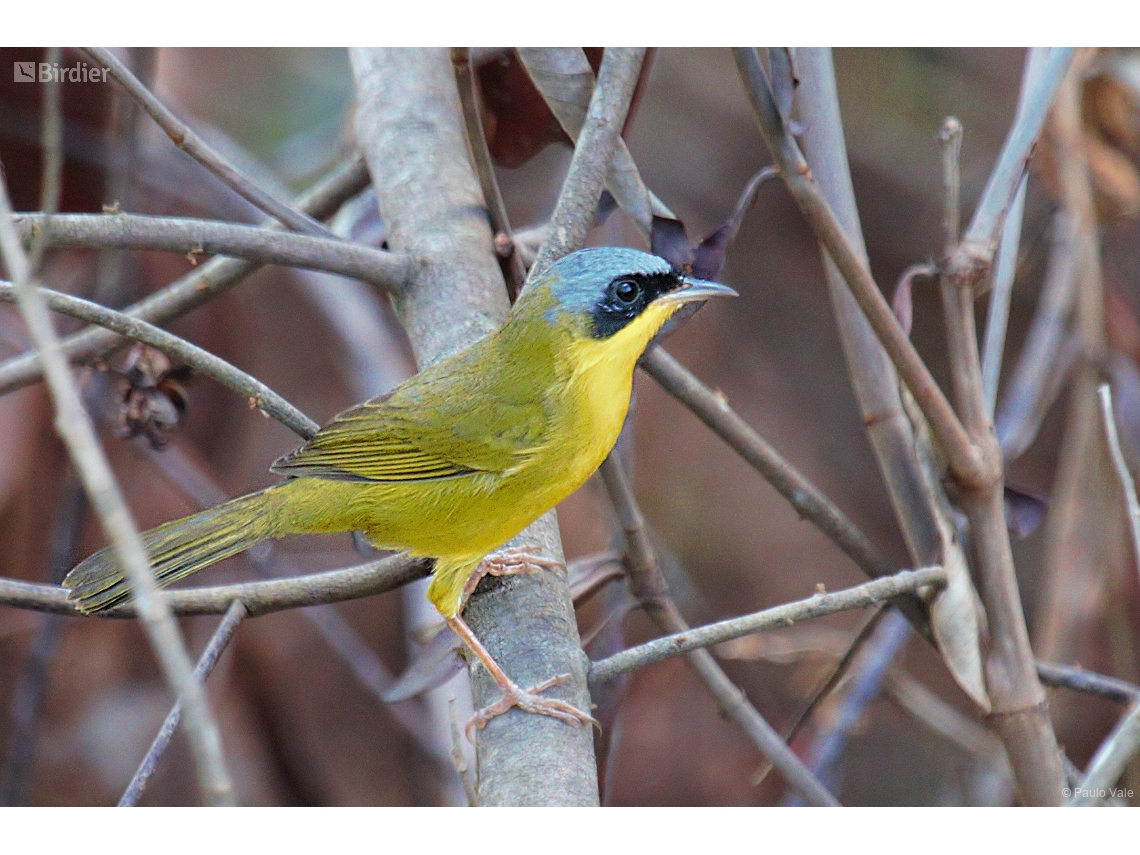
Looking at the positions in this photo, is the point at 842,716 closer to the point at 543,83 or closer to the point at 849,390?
the point at 543,83

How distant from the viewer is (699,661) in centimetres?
270

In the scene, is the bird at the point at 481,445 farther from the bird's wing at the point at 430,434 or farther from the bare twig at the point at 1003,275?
the bare twig at the point at 1003,275

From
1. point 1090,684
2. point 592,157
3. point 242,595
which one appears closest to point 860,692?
point 1090,684

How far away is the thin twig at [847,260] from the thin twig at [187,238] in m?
0.96

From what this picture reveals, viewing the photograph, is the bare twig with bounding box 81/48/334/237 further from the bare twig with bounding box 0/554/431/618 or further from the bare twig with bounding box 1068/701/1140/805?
the bare twig with bounding box 1068/701/1140/805

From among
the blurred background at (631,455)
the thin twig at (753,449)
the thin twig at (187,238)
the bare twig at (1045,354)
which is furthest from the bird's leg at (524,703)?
the bare twig at (1045,354)

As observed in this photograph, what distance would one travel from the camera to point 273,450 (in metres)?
4.28

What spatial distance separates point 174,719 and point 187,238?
0.91m

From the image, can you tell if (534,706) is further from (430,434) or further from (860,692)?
(860,692)

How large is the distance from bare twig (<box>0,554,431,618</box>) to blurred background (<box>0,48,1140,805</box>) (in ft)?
2.42

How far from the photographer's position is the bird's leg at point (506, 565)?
2.36 metres

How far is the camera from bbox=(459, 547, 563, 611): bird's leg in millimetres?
2361

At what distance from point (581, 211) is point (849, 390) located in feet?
12.2

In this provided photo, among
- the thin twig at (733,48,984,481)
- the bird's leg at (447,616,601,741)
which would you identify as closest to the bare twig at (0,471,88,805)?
the bird's leg at (447,616,601,741)
